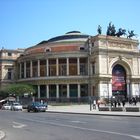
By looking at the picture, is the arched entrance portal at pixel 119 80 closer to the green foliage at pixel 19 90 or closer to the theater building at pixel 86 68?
the theater building at pixel 86 68

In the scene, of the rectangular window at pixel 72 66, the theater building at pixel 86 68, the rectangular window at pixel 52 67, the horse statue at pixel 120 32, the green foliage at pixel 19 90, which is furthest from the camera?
the horse statue at pixel 120 32

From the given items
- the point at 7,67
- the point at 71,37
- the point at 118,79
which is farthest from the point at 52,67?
the point at 7,67

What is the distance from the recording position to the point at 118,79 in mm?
82500

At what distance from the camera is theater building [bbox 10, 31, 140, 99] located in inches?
3088

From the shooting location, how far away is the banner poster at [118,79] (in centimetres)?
8156

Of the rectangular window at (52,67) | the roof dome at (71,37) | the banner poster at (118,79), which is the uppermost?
the roof dome at (71,37)

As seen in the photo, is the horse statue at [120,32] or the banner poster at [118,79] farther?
the horse statue at [120,32]

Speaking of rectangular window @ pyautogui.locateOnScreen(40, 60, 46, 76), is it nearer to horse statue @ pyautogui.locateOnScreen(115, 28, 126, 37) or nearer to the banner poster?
the banner poster

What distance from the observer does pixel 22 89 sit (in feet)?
252

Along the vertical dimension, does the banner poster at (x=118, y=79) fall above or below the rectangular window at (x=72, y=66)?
below

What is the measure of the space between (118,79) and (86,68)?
27.4 ft

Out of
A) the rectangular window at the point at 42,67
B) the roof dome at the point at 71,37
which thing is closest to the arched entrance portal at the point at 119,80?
the roof dome at the point at 71,37

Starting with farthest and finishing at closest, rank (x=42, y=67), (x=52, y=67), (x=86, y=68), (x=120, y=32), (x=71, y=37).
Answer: (x=71, y=37) < (x=120, y=32) < (x=42, y=67) < (x=52, y=67) < (x=86, y=68)

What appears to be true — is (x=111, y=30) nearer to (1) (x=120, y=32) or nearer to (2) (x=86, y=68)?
(1) (x=120, y=32)
